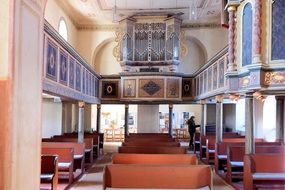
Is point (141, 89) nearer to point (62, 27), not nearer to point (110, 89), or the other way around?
point (110, 89)

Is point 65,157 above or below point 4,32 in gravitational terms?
below

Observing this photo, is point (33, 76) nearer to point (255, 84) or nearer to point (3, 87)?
point (3, 87)

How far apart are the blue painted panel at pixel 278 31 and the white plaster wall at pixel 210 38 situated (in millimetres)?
12893

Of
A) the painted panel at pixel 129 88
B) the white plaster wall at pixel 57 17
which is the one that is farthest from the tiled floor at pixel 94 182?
the white plaster wall at pixel 57 17

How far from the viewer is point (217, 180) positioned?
10703 millimetres

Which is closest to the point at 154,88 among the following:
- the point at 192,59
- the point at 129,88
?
the point at 129,88

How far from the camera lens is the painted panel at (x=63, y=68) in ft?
29.5

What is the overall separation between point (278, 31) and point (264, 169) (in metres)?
3.39

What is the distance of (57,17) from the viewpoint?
1576 centimetres

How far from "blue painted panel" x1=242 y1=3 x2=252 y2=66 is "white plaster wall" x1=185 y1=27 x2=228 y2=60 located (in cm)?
1204

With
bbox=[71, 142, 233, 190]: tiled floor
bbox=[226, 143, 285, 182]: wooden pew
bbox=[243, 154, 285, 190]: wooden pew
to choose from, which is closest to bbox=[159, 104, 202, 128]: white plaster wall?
bbox=[71, 142, 233, 190]: tiled floor

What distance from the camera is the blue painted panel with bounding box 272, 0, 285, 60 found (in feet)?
22.7

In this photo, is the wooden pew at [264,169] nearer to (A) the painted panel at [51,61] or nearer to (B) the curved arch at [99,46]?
(A) the painted panel at [51,61]

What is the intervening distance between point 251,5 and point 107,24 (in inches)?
538
